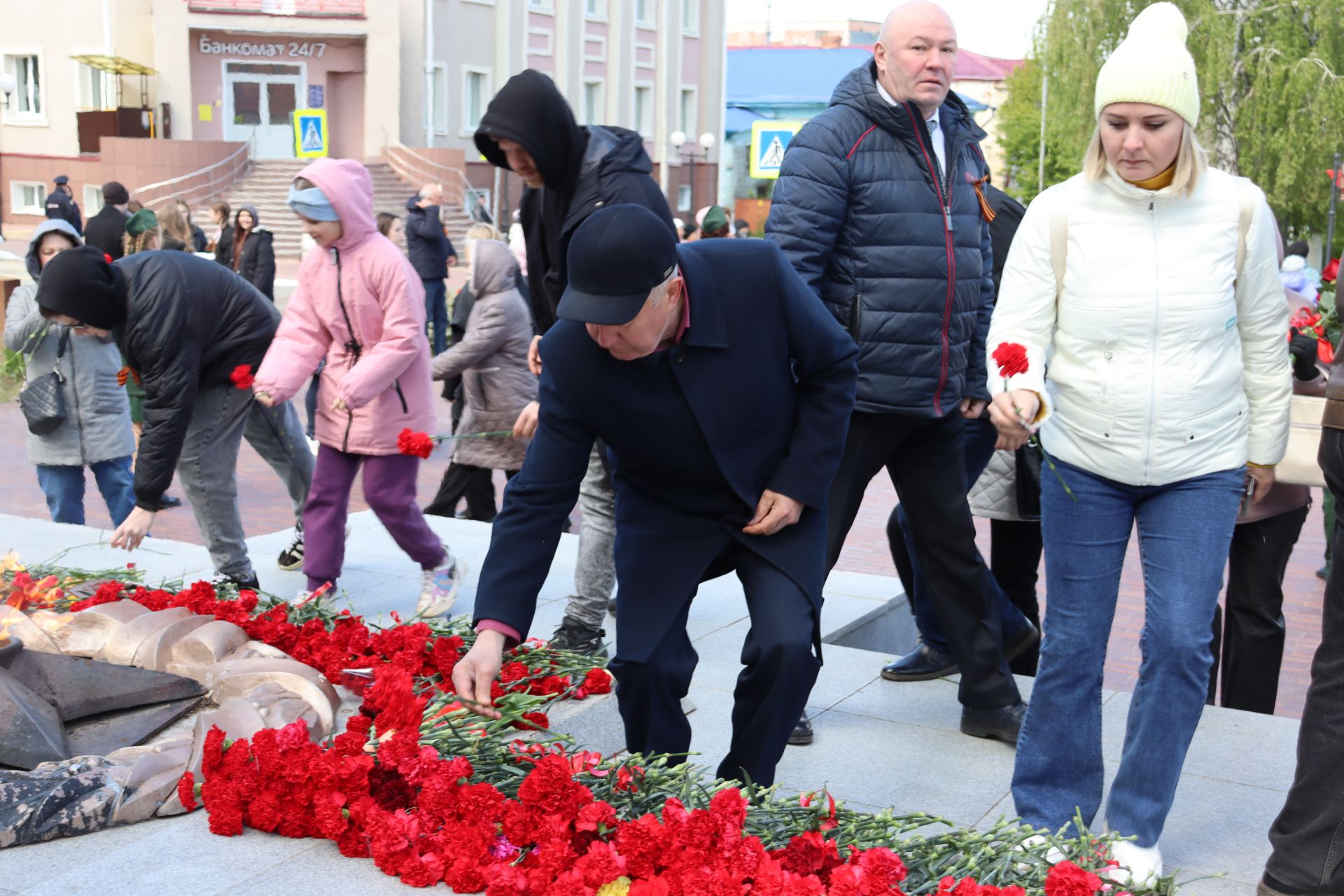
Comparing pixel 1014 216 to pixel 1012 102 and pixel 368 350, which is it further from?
pixel 1012 102

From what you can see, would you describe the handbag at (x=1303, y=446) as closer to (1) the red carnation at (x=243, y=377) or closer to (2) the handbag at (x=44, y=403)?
(1) the red carnation at (x=243, y=377)

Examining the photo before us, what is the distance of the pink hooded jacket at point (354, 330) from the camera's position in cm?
559

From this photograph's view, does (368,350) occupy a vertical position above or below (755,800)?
above

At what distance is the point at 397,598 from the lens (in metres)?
6.32

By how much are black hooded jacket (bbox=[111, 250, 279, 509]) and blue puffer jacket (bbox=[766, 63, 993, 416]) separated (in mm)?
2556

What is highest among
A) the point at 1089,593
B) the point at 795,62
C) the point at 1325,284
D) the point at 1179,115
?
the point at 795,62

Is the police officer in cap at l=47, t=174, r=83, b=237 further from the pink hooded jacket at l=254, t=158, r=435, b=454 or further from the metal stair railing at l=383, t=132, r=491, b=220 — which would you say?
the pink hooded jacket at l=254, t=158, r=435, b=454

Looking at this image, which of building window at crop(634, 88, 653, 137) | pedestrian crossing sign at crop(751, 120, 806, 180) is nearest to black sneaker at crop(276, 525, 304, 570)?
pedestrian crossing sign at crop(751, 120, 806, 180)

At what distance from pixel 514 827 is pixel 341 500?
2.72 metres

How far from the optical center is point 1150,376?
131 inches

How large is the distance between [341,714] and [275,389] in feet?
5.42

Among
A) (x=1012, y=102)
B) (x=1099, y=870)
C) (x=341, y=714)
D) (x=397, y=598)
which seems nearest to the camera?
(x=1099, y=870)

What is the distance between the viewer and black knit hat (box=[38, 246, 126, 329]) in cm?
537

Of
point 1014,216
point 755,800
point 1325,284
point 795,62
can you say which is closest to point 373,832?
point 755,800
